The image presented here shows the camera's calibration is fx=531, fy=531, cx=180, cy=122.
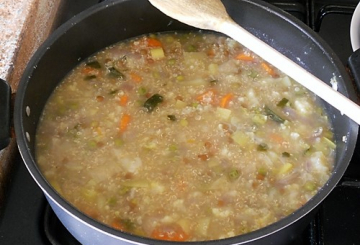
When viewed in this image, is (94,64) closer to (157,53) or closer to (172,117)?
(157,53)

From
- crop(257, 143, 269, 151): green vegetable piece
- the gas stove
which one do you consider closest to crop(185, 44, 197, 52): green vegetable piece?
crop(257, 143, 269, 151): green vegetable piece

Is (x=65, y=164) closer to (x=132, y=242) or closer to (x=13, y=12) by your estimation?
(x=132, y=242)

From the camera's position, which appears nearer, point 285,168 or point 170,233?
point 170,233

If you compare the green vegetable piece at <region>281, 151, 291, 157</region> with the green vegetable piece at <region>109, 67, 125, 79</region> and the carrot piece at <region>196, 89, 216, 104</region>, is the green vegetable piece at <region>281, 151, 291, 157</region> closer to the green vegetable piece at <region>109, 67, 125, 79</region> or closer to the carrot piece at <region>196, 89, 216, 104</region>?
the carrot piece at <region>196, 89, 216, 104</region>

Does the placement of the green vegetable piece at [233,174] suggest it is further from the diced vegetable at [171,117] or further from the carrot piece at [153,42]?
the carrot piece at [153,42]

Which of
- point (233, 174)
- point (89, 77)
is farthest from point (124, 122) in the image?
point (233, 174)

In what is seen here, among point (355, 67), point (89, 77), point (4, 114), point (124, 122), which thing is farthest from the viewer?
point (89, 77)

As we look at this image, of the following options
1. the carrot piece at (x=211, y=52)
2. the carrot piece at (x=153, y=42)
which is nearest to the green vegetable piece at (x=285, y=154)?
the carrot piece at (x=211, y=52)
